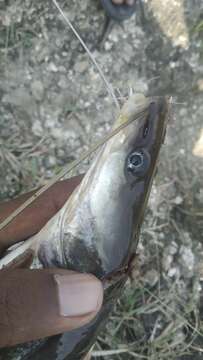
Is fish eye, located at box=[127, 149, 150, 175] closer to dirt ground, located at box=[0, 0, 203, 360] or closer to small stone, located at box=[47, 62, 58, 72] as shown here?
dirt ground, located at box=[0, 0, 203, 360]

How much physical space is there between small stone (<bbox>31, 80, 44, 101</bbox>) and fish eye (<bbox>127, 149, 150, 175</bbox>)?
111cm

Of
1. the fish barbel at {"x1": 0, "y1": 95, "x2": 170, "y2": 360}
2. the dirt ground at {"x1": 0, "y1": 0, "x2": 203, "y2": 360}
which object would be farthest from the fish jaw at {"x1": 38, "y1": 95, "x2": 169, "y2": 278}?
the dirt ground at {"x1": 0, "y1": 0, "x2": 203, "y2": 360}

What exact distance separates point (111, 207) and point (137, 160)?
0.16 m

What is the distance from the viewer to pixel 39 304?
4.41 feet

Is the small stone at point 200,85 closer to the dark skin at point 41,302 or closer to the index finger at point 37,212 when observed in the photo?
the index finger at point 37,212

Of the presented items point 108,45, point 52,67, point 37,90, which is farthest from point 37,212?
point 108,45

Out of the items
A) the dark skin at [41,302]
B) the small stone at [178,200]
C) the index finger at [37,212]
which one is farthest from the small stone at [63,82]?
the dark skin at [41,302]

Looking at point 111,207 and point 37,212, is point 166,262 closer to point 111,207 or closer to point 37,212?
point 37,212

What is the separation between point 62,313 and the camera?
4.45ft

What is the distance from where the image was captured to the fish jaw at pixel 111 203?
1511mm

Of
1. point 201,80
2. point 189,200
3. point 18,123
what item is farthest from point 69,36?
point 189,200

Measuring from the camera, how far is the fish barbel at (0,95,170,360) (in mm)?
1508

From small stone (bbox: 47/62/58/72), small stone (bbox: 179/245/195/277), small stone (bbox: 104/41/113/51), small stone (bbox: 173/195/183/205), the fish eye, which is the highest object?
small stone (bbox: 47/62/58/72)

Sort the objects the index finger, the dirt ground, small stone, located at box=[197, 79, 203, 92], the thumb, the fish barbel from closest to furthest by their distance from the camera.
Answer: the thumb → the fish barbel → the index finger → the dirt ground → small stone, located at box=[197, 79, 203, 92]
